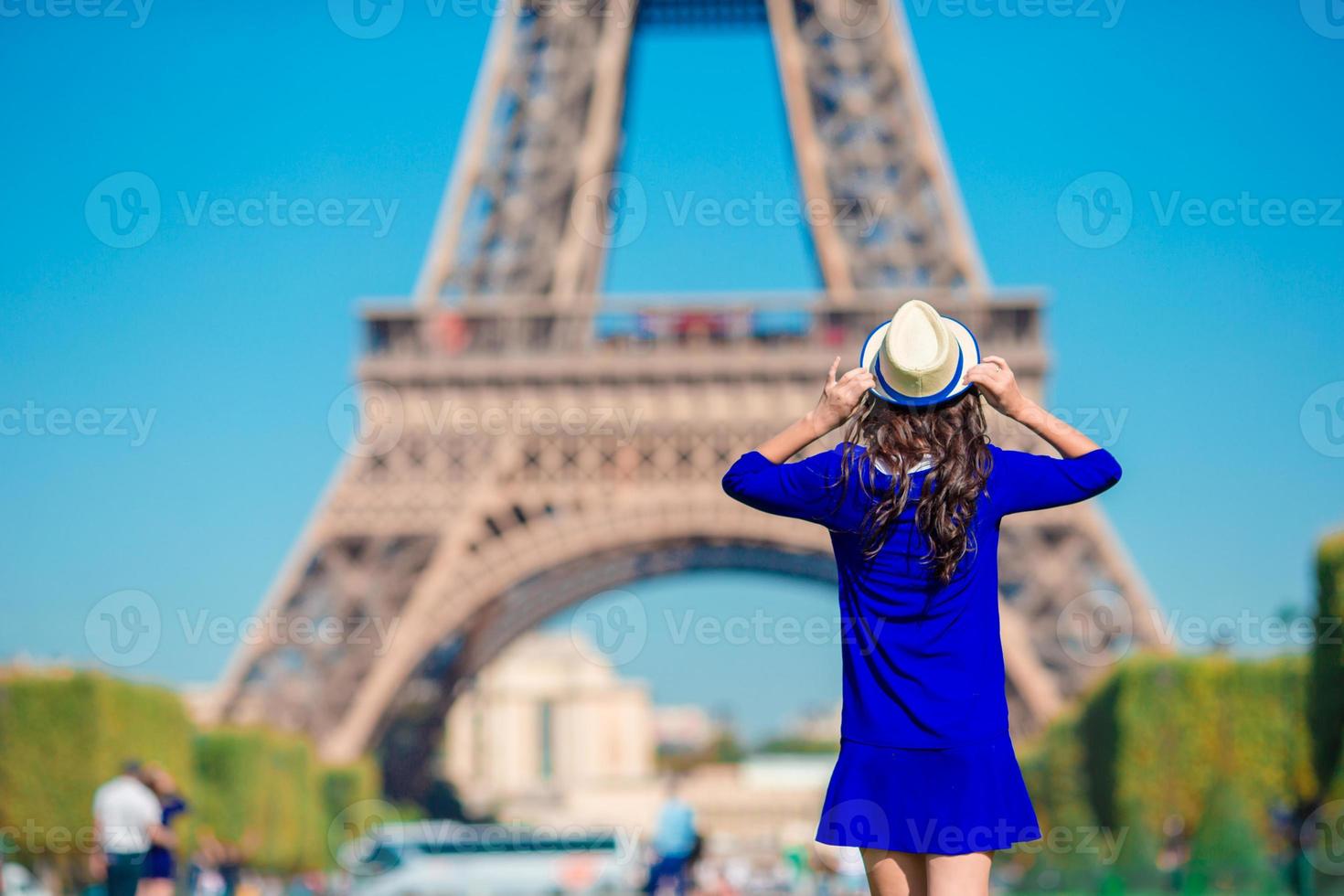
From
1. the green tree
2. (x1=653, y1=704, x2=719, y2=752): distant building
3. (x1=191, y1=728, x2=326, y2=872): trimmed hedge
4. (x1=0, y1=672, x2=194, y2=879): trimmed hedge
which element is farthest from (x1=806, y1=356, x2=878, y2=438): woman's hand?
(x1=653, y1=704, x2=719, y2=752): distant building

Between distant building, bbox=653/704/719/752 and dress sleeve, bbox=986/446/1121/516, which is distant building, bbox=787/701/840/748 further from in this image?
dress sleeve, bbox=986/446/1121/516

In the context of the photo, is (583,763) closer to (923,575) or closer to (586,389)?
(586,389)

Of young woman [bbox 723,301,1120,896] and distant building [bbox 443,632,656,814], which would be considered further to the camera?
distant building [bbox 443,632,656,814]

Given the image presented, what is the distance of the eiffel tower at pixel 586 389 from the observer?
2969 centimetres

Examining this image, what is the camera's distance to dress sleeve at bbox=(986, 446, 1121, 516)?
3635 mm

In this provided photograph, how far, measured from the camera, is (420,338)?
3091 cm

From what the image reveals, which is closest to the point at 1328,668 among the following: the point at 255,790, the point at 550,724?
the point at 255,790

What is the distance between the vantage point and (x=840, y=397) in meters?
3.66

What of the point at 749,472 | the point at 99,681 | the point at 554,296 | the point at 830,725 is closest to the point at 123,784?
the point at 749,472

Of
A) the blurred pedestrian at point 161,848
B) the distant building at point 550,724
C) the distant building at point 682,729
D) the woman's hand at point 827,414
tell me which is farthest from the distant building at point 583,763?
the woman's hand at point 827,414

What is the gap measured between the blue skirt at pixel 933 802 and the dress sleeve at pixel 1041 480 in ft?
1.47

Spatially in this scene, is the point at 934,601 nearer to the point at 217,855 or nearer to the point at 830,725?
the point at 217,855

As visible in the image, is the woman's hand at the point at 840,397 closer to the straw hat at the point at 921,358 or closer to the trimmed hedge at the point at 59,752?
the straw hat at the point at 921,358

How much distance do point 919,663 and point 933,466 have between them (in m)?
0.37
